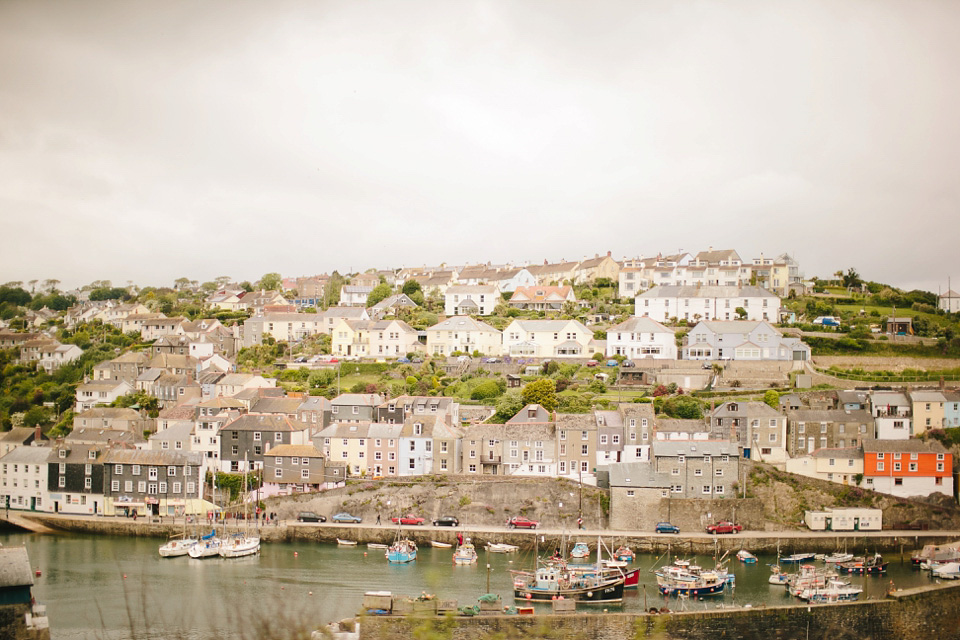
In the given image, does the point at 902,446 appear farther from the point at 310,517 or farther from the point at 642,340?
the point at 310,517

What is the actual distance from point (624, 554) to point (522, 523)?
4161 millimetres

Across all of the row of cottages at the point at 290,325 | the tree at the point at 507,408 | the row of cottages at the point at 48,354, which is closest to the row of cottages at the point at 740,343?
the tree at the point at 507,408

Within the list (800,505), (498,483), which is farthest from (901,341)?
(498,483)

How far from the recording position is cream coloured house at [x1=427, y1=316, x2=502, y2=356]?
166ft

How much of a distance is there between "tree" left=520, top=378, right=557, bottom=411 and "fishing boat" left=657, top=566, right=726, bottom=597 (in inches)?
484

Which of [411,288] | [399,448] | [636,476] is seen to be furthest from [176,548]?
[411,288]

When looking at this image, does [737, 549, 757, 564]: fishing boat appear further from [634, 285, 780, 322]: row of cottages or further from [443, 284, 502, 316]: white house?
[443, 284, 502, 316]: white house

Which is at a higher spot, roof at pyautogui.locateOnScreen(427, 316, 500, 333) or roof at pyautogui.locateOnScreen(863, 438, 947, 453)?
roof at pyautogui.locateOnScreen(427, 316, 500, 333)

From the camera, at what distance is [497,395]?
42.2 meters

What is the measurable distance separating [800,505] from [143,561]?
2286 cm

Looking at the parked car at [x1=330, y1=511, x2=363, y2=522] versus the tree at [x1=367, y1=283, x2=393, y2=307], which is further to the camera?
the tree at [x1=367, y1=283, x2=393, y2=307]

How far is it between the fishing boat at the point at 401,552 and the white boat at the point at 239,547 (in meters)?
4.46

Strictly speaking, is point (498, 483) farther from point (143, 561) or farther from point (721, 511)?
point (143, 561)

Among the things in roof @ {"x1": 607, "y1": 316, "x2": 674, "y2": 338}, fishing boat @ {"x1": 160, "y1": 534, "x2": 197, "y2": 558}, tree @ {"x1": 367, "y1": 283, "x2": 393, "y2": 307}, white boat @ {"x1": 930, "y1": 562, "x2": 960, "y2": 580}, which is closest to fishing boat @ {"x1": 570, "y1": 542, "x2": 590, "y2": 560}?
white boat @ {"x1": 930, "y1": 562, "x2": 960, "y2": 580}
